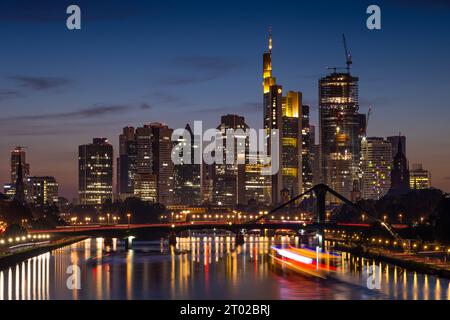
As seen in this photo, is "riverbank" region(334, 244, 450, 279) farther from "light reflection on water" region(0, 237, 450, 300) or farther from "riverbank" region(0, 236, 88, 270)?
"riverbank" region(0, 236, 88, 270)

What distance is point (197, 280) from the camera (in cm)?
11931

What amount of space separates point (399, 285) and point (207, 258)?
5813 centimetres

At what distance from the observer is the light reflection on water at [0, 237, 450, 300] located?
102 metres

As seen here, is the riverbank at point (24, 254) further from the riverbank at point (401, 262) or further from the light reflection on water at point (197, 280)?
the riverbank at point (401, 262)

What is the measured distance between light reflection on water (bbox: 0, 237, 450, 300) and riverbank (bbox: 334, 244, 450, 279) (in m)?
1.35

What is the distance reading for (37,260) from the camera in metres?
145

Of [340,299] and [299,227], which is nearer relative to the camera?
[340,299]

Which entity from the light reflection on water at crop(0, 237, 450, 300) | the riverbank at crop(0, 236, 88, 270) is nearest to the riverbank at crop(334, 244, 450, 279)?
the light reflection on water at crop(0, 237, 450, 300)

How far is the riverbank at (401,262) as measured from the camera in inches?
4450

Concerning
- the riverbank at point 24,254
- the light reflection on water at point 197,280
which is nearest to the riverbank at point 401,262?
the light reflection on water at point 197,280

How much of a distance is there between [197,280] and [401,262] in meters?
28.2

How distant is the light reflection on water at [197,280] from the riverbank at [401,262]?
135 cm
